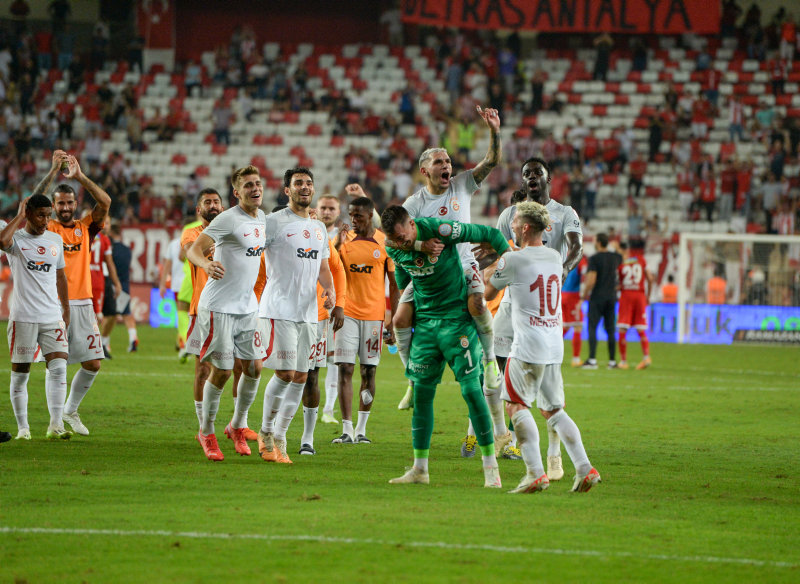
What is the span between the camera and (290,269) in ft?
30.3

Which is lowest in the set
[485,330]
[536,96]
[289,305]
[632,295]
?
[632,295]

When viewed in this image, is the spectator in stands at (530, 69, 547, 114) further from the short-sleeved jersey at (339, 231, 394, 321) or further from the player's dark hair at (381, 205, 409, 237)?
the player's dark hair at (381, 205, 409, 237)

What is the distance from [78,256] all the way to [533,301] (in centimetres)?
503

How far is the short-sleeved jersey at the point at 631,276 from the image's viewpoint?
69.3 feet

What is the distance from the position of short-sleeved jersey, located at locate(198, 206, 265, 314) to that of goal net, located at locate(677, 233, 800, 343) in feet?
64.1

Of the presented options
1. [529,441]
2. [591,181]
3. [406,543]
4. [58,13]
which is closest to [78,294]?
[529,441]

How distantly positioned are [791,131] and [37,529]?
1228 inches

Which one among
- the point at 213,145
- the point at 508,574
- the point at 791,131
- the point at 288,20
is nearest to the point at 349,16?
the point at 288,20

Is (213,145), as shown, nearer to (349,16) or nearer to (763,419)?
(349,16)

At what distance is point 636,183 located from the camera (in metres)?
32.7

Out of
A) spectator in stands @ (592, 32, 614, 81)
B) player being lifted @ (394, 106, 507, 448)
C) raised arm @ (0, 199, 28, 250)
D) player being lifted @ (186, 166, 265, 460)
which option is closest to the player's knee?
raised arm @ (0, 199, 28, 250)

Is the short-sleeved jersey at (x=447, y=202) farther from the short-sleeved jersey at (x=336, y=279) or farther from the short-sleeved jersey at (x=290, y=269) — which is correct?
the short-sleeved jersey at (x=336, y=279)

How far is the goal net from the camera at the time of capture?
26672 millimetres

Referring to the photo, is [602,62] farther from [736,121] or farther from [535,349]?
[535,349]
